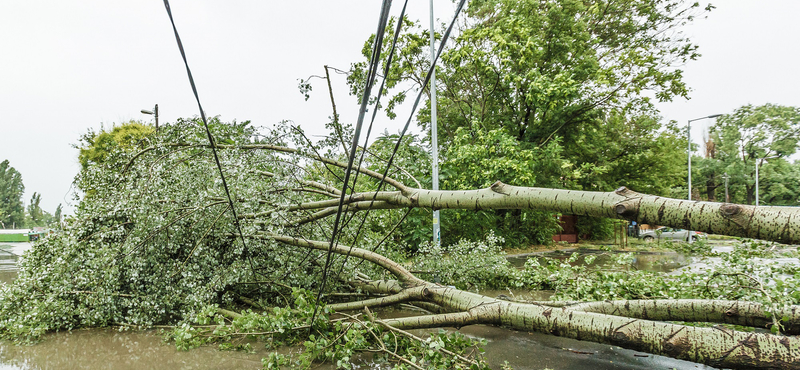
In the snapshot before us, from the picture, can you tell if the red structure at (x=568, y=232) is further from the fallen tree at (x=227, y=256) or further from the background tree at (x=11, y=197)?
the background tree at (x=11, y=197)

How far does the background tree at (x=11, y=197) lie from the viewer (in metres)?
47.5

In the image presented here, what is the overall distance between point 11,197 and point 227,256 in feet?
212

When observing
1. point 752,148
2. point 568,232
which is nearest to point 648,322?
point 568,232

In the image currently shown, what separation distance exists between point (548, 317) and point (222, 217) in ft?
11.5

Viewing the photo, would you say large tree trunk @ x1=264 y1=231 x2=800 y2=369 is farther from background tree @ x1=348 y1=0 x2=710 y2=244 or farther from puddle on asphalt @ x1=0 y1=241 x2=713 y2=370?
background tree @ x1=348 y1=0 x2=710 y2=244

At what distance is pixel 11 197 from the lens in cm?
4906

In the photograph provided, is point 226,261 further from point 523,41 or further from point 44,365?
point 523,41

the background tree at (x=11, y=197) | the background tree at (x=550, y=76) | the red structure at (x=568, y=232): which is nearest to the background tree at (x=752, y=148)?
the red structure at (x=568, y=232)

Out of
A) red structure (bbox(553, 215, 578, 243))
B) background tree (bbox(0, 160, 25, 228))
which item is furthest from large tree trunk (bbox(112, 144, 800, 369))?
background tree (bbox(0, 160, 25, 228))

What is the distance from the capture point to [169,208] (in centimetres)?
437

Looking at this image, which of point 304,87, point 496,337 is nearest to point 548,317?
point 496,337

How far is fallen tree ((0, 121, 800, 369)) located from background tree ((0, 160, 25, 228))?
59.7 m

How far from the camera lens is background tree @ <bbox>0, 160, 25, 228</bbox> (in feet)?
156

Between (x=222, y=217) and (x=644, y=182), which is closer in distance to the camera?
(x=222, y=217)
